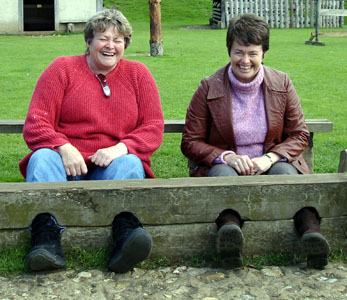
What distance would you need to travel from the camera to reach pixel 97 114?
4.26 meters

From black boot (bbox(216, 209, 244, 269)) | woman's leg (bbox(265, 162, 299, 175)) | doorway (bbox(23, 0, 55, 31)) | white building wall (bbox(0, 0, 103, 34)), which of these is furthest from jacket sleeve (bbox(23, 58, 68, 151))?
doorway (bbox(23, 0, 55, 31))

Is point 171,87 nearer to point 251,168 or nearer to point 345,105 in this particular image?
point 345,105

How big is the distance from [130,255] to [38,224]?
0.55m

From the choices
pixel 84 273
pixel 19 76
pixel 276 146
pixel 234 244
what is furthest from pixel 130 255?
pixel 19 76

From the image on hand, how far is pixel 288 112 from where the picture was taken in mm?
Result: 4375

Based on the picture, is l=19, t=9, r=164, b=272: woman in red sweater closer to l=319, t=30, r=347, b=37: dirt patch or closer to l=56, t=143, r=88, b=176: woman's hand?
l=56, t=143, r=88, b=176: woman's hand

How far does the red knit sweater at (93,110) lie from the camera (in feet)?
13.9

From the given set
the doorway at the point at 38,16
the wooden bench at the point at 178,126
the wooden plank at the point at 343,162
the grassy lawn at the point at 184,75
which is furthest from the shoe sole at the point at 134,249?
the doorway at the point at 38,16

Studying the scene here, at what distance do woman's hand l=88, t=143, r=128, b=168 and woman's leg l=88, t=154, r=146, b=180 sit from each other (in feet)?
0.09

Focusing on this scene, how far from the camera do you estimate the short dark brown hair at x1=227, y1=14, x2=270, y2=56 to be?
413 cm

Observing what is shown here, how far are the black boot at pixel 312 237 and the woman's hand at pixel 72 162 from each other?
1.27 metres

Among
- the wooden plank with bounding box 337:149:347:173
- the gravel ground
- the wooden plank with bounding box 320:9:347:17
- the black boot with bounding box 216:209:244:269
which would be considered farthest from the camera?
the wooden plank with bounding box 320:9:347:17

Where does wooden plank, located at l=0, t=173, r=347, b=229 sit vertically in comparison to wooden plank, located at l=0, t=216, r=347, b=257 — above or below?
above

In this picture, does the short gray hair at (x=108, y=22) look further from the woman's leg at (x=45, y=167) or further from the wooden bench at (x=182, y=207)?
the wooden bench at (x=182, y=207)
